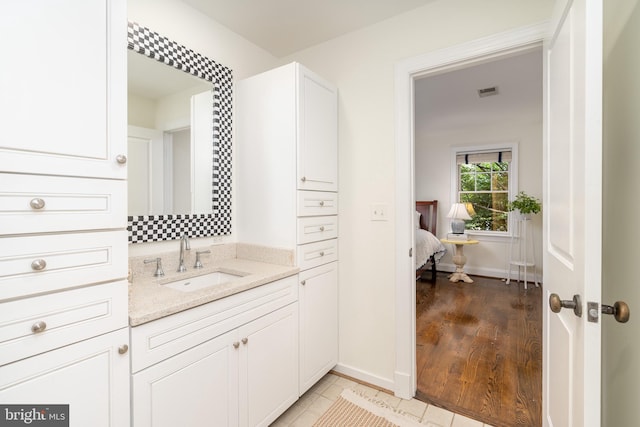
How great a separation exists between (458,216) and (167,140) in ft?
14.8

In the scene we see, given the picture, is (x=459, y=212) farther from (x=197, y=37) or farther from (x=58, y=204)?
(x=58, y=204)

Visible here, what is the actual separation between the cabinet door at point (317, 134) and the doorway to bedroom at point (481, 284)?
2.35ft

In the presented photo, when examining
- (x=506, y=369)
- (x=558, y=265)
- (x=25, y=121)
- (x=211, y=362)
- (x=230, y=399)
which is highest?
(x=25, y=121)

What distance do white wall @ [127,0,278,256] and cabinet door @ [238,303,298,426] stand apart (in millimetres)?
728

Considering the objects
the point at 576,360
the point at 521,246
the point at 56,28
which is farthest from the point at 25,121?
the point at 521,246

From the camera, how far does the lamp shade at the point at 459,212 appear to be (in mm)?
4855

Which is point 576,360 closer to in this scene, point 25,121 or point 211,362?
point 211,362

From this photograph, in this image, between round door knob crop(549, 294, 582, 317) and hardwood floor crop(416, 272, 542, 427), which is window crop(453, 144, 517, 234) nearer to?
hardwood floor crop(416, 272, 542, 427)

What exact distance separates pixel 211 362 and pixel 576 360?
1.38 meters

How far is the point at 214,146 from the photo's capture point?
198cm

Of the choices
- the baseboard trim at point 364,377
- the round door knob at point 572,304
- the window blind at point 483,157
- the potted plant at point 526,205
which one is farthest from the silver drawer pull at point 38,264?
the window blind at point 483,157

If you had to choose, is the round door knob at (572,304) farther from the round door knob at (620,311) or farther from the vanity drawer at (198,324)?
the vanity drawer at (198,324)

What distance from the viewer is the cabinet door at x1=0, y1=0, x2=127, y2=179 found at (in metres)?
0.83

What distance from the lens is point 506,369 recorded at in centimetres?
229
